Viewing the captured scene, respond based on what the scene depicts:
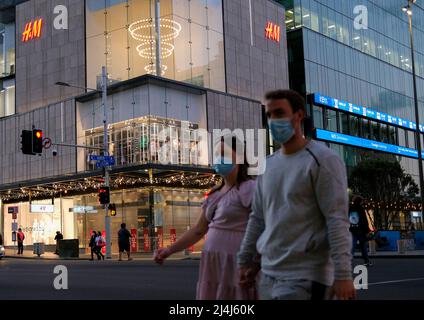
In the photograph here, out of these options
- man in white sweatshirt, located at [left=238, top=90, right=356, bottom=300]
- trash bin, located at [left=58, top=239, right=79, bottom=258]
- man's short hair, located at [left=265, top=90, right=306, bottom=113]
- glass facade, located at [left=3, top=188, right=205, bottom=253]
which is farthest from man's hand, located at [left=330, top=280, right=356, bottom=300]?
trash bin, located at [left=58, top=239, right=79, bottom=258]

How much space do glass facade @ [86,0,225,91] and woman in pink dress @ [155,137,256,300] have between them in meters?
37.2

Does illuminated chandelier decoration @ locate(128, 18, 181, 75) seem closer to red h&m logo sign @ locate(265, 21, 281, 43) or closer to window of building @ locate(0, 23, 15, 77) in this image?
red h&m logo sign @ locate(265, 21, 281, 43)

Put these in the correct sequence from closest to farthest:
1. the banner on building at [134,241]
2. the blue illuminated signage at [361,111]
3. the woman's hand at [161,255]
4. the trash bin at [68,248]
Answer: the woman's hand at [161,255] → the trash bin at [68,248] → the banner on building at [134,241] → the blue illuminated signage at [361,111]

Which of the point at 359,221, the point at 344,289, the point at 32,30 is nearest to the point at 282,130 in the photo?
the point at 344,289

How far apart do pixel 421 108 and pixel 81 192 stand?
44.7 m

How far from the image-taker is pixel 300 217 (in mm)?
3947

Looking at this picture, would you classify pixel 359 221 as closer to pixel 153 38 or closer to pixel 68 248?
pixel 68 248

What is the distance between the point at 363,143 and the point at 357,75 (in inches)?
277

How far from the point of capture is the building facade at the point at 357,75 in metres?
56.3

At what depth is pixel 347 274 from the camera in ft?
12.1

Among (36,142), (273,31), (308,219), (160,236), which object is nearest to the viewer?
(308,219)

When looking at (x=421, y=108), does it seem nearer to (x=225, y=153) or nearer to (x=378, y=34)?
(x=378, y=34)

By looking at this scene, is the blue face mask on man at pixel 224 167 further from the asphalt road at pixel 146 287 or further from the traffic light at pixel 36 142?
the traffic light at pixel 36 142

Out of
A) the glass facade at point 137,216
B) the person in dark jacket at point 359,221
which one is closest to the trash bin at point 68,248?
the glass facade at point 137,216
